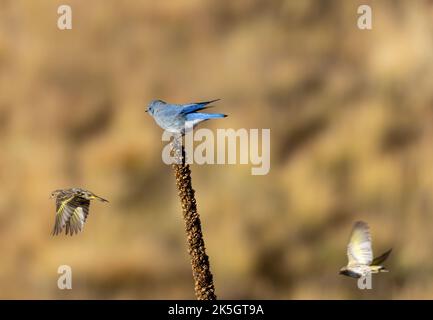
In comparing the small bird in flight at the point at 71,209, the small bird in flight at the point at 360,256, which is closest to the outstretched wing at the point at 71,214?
the small bird in flight at the point at 71,209

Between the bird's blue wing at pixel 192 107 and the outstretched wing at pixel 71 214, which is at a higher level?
the bird's blue wing at pixel 192 107

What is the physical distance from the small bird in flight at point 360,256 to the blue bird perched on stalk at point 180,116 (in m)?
0.47

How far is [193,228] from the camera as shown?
1.43 metres

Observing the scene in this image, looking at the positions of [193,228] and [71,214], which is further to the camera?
[71,214]

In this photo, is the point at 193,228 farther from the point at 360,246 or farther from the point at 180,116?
the point at 360,246

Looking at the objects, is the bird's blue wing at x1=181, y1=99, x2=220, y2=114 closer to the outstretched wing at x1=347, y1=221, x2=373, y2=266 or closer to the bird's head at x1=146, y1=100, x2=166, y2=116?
the bird's head at x1=146, y1=100, x2=166, y2=116

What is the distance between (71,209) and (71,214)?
0.02 m

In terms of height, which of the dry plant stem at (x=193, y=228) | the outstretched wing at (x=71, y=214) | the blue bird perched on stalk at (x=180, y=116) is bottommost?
the dry plant stem at (x=193, y=228)

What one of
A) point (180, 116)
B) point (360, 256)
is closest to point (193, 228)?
point (180, 116)

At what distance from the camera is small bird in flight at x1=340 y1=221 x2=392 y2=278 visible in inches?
76.2

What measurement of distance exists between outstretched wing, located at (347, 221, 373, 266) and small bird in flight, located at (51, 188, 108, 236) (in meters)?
0.66

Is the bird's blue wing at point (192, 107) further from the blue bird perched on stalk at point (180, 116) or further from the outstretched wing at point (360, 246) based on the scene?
the outstretched wing at point (360, 246)

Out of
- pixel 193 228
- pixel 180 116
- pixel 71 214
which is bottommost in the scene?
pixel 193 228

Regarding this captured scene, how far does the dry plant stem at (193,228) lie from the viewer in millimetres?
1407
